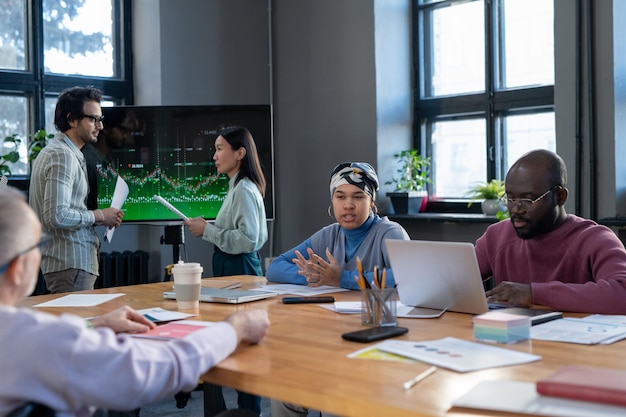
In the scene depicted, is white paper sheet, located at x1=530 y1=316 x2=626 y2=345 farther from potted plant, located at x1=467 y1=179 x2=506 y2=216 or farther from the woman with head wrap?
potted plant, located at x1=467 y1=179 x2=506 y2=216

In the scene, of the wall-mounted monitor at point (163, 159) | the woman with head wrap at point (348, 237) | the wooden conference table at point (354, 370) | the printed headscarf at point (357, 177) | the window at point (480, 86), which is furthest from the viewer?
the wall-mounted monitor at point (163, 159)

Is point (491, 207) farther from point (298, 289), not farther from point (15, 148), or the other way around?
point (15, 148)

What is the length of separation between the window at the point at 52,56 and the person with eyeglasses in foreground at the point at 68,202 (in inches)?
53.8

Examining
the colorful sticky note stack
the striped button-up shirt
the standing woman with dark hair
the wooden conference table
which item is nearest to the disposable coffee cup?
the wooden conference table

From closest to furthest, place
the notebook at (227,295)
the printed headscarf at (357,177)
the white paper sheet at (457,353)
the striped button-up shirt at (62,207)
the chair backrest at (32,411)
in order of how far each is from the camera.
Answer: the chair backrest at (32,411) < the white paper sheet at (457,353) < the notebook at (227,295) < the printed headscarf at (357,177) < the striped button-up shirt at (62,207)

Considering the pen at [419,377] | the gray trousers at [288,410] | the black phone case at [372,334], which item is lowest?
the gray trousers at [288,410]

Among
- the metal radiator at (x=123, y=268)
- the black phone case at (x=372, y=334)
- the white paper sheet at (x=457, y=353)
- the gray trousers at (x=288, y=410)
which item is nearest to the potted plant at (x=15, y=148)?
the metal radiator at (x=123, y=268)

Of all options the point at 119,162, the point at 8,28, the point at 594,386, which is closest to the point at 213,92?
the point at 119,162

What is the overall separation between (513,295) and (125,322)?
1.09m

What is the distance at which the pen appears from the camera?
1384 mm

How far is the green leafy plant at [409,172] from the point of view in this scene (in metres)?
5.06

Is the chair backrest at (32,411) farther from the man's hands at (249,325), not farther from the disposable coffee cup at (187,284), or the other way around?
the disposable coffee cup at (187,284)

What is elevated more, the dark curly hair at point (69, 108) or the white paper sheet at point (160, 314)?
the dark curly hair at point (69, 108)

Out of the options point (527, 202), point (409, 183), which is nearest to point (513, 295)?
point (527, 202)
